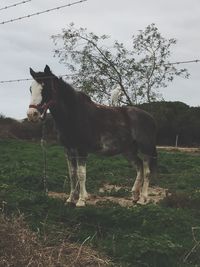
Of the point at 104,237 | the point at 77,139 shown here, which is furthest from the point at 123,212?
the point at 77,139

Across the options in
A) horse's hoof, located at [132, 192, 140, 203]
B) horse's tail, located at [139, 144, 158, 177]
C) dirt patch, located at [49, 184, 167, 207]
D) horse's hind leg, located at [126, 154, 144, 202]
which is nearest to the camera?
dirt patch, located at [49, 184, 167, 207]

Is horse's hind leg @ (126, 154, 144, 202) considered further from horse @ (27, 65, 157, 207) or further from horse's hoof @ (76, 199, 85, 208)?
horse's hoof @ (76, 199, 85, 208)

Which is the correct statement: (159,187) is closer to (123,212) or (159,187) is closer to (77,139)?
(77,139)

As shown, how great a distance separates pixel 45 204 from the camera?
10.3 metres

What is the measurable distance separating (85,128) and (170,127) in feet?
75.6

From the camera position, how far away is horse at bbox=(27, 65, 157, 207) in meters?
11.2

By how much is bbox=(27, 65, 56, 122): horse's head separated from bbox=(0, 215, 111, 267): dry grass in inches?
152

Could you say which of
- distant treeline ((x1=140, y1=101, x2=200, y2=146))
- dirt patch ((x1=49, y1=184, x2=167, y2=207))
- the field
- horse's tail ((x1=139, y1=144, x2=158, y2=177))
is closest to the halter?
the field

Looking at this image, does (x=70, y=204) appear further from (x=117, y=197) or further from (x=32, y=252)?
(x=32, y=252)

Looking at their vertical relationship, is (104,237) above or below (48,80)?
below

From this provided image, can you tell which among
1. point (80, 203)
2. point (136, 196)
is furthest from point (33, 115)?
point (136, 196)

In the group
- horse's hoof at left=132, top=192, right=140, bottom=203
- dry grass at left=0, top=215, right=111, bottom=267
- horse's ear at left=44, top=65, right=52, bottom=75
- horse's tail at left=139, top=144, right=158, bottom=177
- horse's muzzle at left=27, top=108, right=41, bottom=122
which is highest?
horse's ear at left=44, top=65, right=52, bottom=75

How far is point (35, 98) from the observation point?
11.1 meters

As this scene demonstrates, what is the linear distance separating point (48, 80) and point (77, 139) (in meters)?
Answer: 1.19
